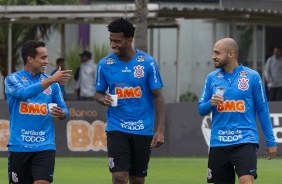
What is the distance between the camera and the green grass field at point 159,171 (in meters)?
16.1

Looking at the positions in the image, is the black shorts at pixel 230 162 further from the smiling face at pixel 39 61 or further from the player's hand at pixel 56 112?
the smiling face at pixel 39 61

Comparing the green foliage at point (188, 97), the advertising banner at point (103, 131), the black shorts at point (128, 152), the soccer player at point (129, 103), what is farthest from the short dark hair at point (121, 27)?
the green foliage at point (188, 97)

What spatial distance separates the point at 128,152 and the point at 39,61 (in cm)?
142

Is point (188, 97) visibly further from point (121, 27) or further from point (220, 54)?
point (220, 54)

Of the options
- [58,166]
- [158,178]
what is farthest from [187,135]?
[158,178]

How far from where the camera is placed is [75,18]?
2556 centimetres

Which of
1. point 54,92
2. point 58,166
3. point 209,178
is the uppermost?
point 54,92

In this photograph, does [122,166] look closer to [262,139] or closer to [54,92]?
[54,92]

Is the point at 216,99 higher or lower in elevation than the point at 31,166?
higher

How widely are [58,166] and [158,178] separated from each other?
2.99m

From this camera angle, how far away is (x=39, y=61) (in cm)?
1081

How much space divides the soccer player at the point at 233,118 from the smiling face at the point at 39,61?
1.76 metres

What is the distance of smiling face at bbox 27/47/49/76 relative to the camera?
10805 millimetres

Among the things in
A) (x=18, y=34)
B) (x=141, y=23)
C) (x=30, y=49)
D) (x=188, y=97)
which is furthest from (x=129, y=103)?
(x=188, y=97)
